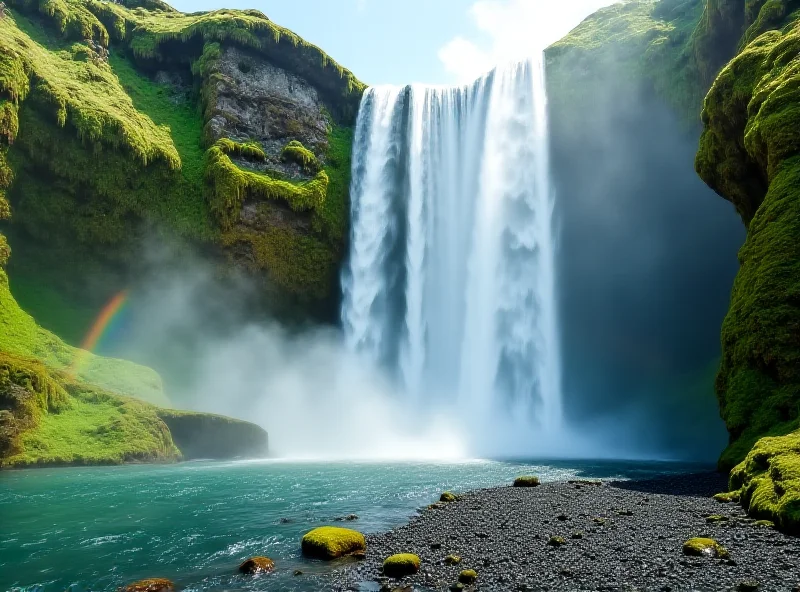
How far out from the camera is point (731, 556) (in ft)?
24.9

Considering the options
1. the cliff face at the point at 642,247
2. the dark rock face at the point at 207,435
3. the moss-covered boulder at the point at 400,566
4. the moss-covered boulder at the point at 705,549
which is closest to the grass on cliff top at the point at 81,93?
the dark rock face at the point at 207,435

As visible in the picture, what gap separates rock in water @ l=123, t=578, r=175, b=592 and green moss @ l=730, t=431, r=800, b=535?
975 cm

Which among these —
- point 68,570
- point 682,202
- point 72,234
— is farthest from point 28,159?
point 682,202

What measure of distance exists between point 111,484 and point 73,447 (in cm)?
635

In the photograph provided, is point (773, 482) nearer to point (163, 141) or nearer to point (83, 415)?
point (83, 415)

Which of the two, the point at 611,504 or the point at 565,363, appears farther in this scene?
the point at 565,363

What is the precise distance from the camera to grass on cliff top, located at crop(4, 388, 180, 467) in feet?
67.5

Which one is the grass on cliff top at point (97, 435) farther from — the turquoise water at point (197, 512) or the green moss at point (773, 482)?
the green moss at point (773, 482)

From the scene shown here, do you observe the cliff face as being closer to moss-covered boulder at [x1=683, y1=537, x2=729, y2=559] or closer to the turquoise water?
the turquoise water

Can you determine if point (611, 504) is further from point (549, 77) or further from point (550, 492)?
point (549, 77)

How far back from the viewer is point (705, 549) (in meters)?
7.73

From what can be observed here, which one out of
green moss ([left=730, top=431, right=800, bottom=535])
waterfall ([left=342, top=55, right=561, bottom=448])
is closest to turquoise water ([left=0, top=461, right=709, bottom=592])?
green moss ([left=730, top=431, right=800, bottom=535])

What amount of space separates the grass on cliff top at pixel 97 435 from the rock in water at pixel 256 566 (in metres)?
16.5

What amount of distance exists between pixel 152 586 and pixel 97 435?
703 inches
